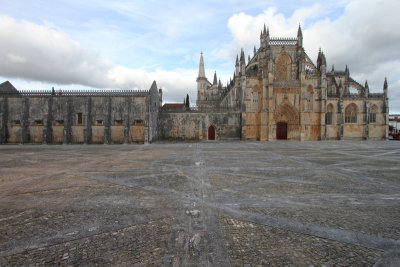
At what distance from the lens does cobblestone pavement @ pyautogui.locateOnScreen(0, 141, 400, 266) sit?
3.49m

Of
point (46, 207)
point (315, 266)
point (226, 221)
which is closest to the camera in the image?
point (315, 266)

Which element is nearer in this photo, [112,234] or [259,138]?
[112,234]

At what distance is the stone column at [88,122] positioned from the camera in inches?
1101

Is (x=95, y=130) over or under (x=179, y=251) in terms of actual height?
over

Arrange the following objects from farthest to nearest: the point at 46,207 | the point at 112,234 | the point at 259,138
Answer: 1. the point at 259,138
2. the point at 46,207
3. the point at 112,234

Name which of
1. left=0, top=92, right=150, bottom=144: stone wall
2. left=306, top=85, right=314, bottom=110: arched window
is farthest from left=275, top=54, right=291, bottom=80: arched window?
left=0, top=92, right=150, bottom=144: stone wall

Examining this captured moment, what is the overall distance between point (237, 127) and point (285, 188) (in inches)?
1030

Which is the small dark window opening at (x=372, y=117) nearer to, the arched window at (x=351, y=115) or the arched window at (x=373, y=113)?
the arched window at (x=373, y=113)

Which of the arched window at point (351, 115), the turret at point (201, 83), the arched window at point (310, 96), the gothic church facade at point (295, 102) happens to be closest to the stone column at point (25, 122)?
the gothic church facade at point (295, 102)

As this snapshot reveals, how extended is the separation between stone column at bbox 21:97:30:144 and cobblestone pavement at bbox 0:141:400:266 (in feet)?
82.9

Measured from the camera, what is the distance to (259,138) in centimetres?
3272

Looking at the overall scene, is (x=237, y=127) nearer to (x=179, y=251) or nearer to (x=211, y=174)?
(x=211, y=174)

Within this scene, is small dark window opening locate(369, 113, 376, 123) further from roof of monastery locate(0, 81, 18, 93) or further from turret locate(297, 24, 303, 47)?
roof of monastery locate(0, 81, 18, 93)

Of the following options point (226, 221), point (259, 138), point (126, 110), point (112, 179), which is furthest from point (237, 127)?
point (226, 221)
